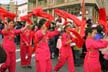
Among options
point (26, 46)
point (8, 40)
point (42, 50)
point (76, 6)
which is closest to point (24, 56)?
point (26, 46)

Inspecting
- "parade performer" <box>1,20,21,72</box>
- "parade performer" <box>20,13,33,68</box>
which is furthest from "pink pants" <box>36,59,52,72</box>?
"parade performer" <box>20,13,33,68</box>

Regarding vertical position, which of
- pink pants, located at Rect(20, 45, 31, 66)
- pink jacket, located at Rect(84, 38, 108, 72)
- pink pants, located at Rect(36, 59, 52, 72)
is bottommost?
pink pants, located at Rect(20, 45, 31, 66)

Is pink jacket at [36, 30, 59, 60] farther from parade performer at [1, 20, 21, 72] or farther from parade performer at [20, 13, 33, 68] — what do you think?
parade performer at [20, 13, 33, 68]

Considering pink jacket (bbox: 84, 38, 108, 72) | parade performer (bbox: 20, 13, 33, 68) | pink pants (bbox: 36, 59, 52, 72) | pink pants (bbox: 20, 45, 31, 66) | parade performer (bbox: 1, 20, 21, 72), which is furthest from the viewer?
pink pants (bbox: 20, 45, 31, 66)

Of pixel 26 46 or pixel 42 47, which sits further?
pixel 26 46

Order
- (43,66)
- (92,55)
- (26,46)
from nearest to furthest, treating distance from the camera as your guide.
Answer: (92,55), (43,66), (26,46)

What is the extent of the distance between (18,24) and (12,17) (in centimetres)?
1077

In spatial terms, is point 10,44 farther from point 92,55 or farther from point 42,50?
point 92,55

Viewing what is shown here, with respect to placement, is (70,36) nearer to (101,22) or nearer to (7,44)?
(101,22)

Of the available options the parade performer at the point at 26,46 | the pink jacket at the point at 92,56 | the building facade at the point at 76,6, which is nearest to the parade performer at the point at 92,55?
the pink jacket at the point at 92,56

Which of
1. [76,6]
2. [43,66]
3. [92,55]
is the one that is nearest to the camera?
[92,55]

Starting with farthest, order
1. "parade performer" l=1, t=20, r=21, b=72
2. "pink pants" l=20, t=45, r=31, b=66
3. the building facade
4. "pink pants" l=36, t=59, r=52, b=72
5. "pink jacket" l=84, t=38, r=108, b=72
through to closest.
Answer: the building facade, "pink pants" l=20, t=45, r=31, b=66, "parade performer" l=1, t=20, r=21, b=72, "pink pants" l=36, t=59, r=52, b=72, "pink jacket" l=84, t=38, r=108, b=72

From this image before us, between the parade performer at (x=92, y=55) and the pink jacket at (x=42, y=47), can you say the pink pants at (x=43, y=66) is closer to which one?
the pink jacket at (x=42, y=47)

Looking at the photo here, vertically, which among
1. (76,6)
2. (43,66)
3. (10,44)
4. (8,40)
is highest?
(76,6)
